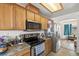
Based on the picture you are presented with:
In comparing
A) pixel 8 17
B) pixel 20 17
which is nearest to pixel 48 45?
pixel 20 17

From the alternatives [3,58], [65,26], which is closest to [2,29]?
[3,58]

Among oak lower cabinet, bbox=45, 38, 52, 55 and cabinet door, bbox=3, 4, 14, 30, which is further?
oak lower cabinet, bbox=45, 38, 52, 55

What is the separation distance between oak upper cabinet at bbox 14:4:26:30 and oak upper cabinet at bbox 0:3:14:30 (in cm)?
12

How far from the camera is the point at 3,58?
1.96m

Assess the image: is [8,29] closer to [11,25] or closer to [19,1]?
[11,25]

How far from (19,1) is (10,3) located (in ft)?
0.62

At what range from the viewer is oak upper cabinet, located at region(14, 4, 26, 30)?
224 cm

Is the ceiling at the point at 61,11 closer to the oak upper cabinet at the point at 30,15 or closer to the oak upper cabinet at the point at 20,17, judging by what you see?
the oak upper cabinet at the point at 20,17

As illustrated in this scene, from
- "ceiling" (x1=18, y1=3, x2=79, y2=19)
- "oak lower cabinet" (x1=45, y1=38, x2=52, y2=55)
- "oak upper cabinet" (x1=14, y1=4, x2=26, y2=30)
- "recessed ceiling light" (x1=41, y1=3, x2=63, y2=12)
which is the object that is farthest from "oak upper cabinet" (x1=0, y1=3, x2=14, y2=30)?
"oak lower cabinet" (x1=45, y1=38, x2=52, y2=55)

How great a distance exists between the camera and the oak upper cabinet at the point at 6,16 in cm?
206

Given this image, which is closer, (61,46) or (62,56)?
(62,56)

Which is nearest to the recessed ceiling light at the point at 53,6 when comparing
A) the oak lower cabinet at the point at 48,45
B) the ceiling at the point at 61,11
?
the ceiling at the point at 61,11

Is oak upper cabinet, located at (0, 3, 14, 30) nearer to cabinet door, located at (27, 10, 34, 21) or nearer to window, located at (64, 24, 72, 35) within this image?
cabinet door, located at (27, 10, 34, 21)

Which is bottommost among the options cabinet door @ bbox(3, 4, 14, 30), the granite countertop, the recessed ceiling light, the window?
the granite countertop
